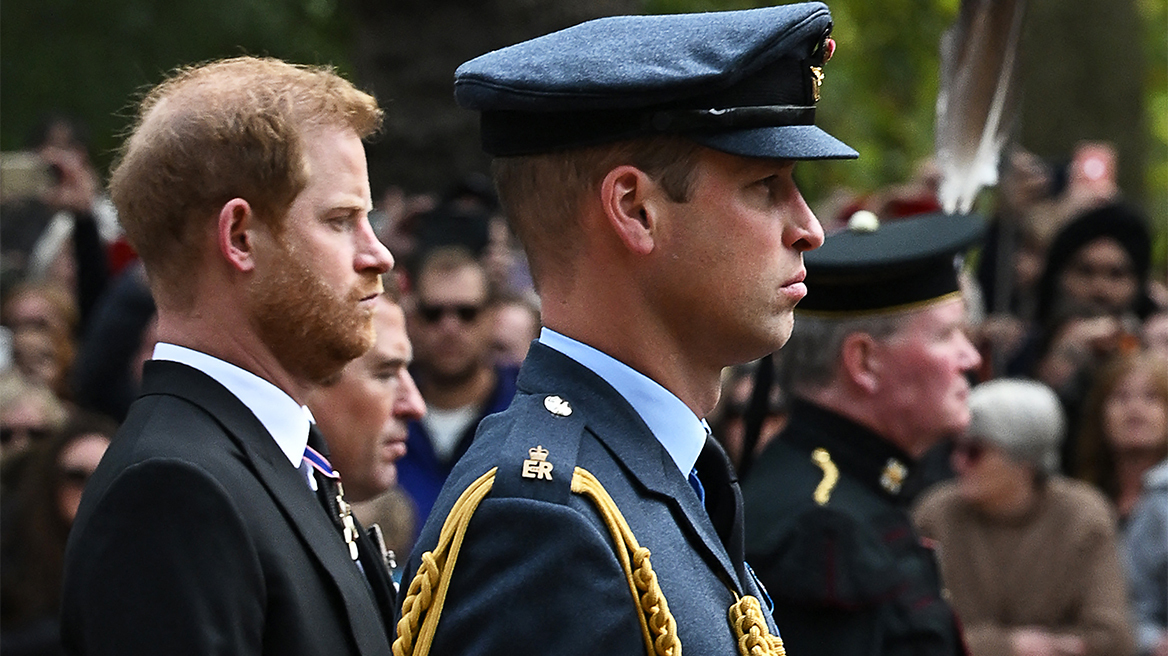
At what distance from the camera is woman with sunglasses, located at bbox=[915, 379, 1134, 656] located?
5.64 m

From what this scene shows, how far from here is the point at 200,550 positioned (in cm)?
235

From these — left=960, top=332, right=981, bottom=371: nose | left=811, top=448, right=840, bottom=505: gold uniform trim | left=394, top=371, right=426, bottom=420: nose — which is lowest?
left=811, top=448, right=840, bottom=505: gold uniform trim

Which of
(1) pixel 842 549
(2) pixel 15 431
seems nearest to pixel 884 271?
(1) pixel 842 549

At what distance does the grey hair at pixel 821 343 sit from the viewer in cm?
432

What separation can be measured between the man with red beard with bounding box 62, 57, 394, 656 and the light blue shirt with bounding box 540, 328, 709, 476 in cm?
51

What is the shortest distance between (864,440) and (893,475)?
0.38 feet

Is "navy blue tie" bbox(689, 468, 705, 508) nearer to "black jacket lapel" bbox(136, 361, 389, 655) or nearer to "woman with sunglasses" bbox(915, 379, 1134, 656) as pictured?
"black jacket lapel" bbox(136, 361, 389, 655)

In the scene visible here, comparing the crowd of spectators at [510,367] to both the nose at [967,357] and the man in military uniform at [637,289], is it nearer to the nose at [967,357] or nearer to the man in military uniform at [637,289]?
the nose at [967,357]

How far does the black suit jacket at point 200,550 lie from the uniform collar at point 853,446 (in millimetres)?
1769

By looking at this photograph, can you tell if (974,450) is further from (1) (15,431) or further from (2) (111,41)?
(2) (111,41)

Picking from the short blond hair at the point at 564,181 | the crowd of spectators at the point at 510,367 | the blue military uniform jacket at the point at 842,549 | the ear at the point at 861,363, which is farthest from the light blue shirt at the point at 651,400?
the ear at the point at 861,363

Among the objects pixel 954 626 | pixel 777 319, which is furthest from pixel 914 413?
pixel 777 319

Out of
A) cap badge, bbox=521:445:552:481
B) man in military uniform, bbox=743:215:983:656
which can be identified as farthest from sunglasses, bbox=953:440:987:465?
cap badge, bbox=521:445:552:481

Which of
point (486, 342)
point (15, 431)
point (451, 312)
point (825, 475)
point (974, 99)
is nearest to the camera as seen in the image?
point (825, 475)
